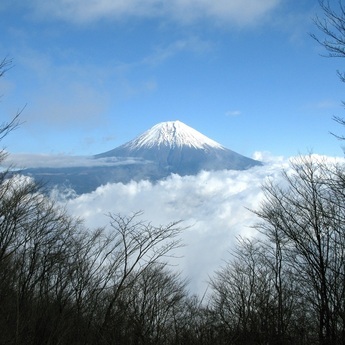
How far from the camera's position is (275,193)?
12.8m

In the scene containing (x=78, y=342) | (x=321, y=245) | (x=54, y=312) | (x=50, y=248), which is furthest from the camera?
(x=50, y=248)

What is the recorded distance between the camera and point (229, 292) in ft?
65.8

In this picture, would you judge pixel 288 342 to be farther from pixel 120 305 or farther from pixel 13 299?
pixel 13 299

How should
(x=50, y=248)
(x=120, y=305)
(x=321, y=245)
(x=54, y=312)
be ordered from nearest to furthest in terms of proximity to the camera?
(x=54, y=312)
(x=120, y=305)
(x=321, y=245)
(x=50, y=248)

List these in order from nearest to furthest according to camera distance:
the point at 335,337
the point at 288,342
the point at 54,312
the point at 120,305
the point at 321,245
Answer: the point at 54,312
the point at 120,305
the point at 335,337
the point at 321,245
the point at 288,342

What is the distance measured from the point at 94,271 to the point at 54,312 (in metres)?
1.68

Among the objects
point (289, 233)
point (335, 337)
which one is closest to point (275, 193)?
point (289, 233)

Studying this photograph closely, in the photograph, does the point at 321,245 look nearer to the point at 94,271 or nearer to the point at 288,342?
the point at 288,342

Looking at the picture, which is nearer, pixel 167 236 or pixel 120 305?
pixel 167 236

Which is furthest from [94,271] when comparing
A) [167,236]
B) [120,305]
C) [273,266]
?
[273,266]

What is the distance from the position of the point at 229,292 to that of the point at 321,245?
8988mm

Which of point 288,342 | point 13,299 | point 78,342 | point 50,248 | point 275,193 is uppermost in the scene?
point 275,193

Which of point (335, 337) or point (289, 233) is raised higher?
point (289, 233)

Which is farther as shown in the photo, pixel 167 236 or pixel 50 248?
pixel 50 248
